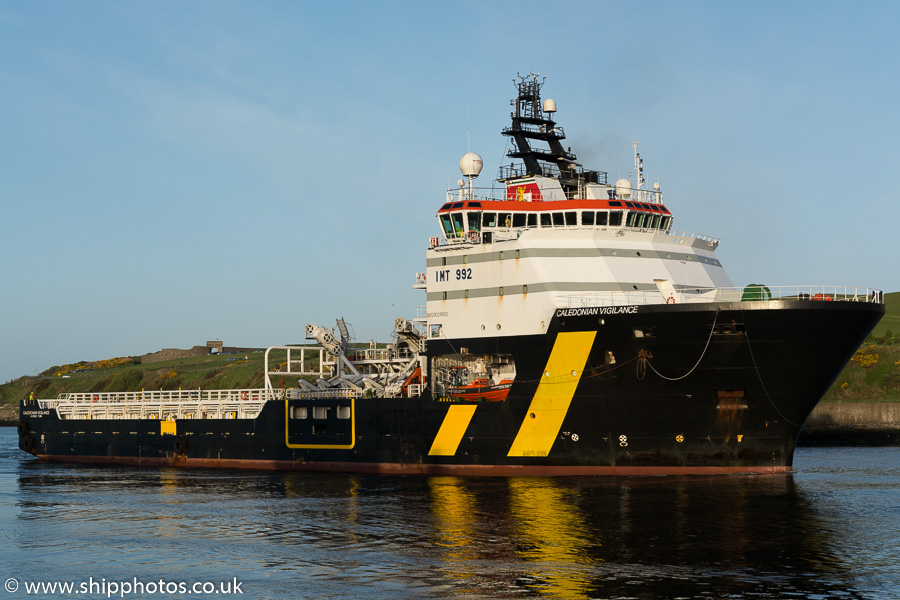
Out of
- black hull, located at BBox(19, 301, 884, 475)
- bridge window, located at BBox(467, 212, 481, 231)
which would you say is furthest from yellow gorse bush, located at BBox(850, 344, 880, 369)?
bridge window, located at BBox(467, 212, 481, 231)

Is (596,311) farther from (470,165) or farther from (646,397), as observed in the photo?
(470,165)

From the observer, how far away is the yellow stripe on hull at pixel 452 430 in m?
32.0

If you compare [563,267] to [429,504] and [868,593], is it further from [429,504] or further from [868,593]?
[868,593]

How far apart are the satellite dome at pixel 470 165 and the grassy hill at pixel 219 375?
36719 mm

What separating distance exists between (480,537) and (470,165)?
59.8 ft

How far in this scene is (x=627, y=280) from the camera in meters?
31.8

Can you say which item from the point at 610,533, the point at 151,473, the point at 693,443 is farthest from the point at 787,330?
the point at 151,473

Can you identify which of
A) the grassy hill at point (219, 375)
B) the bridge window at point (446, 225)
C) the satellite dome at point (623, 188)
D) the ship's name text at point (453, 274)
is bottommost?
the grassy hill at point (219, 375)

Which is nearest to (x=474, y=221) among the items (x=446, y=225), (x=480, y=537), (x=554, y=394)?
(x=446, y=225)

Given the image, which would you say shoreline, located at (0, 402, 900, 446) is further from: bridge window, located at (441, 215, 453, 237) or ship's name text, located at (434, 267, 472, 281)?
bridge window, located at (441, 215, 453, 237)

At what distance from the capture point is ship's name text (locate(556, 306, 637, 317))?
28.7 metres

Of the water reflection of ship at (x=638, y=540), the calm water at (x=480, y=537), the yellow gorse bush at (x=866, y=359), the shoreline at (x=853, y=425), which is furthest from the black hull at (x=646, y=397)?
the yellow gorse bush at (x=866, y=359)

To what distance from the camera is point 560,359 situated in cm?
3006

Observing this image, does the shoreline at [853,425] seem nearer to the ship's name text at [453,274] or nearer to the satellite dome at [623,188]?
the satellite dome at [623,188]
